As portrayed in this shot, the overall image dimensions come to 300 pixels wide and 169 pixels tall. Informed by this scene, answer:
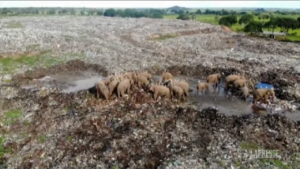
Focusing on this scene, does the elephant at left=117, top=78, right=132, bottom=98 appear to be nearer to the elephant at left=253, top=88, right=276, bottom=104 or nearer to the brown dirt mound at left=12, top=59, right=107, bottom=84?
the brown dirt mound at left=12, top=59, right=107, bottom=84

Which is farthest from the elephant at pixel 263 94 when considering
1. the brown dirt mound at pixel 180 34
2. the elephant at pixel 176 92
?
the brown dirt mound at pixel 180 34

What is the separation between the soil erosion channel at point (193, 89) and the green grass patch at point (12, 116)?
13.2 feet

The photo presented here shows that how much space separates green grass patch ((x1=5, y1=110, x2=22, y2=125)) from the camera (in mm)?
14048

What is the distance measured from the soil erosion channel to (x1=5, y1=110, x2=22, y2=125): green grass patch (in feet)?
13.2

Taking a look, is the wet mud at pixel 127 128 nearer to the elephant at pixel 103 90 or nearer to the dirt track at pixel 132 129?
the dirt track at pixel 132 129

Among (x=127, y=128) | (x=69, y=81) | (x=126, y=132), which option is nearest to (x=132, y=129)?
(x=127, y=128)

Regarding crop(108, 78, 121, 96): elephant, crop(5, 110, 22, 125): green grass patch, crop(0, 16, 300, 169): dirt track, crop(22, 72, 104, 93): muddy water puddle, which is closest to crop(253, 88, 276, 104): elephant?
crop(0, 16, 300, 169): dirt track

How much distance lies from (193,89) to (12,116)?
11221 millimetres

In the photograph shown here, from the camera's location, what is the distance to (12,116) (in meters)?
14.6

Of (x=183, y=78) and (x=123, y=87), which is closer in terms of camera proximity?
(x=123, y=87)

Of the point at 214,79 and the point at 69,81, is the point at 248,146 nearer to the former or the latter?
the point at 214,79

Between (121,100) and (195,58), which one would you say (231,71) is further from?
(121,100)

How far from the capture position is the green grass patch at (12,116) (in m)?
14.0

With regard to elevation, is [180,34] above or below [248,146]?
above
